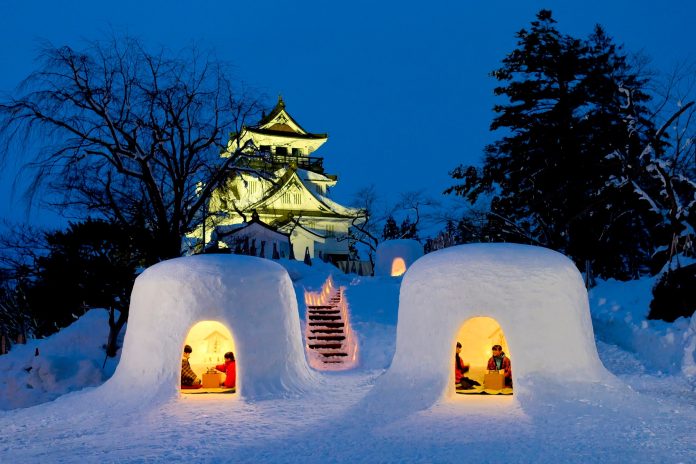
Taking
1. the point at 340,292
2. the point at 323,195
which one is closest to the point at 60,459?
the point at 340,292

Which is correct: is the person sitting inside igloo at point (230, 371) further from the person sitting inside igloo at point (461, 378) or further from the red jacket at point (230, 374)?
the person sitting inside igloo at point (461, 378)

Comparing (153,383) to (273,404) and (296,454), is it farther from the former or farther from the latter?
(296,454)

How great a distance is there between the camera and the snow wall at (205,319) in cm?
979

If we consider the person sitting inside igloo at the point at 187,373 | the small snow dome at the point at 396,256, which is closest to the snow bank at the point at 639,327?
the small snow dome at the point at 396,256

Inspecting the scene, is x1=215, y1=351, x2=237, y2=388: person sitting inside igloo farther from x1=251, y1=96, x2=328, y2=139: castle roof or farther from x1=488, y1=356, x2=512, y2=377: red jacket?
x1=251, y1=96, x2=328, y2=139: castle roof

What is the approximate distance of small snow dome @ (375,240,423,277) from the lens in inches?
1022

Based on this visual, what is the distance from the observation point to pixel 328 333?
1688 centimetres

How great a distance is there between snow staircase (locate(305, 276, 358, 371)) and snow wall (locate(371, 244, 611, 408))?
5902 millimetres

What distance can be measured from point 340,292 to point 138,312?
10242 millimetres

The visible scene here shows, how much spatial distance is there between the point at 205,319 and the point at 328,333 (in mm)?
7181

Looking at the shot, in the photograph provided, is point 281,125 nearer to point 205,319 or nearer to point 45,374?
point 45,374

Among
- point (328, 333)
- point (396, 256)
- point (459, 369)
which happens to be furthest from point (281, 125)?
point (459, 369)

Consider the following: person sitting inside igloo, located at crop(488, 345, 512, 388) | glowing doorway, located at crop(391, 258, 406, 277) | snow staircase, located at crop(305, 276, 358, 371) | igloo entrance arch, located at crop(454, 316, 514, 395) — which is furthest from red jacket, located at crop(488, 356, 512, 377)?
glowing doorway, located at crop(391, 258, 406, 277)

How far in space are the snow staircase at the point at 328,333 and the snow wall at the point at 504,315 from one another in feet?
19.4
